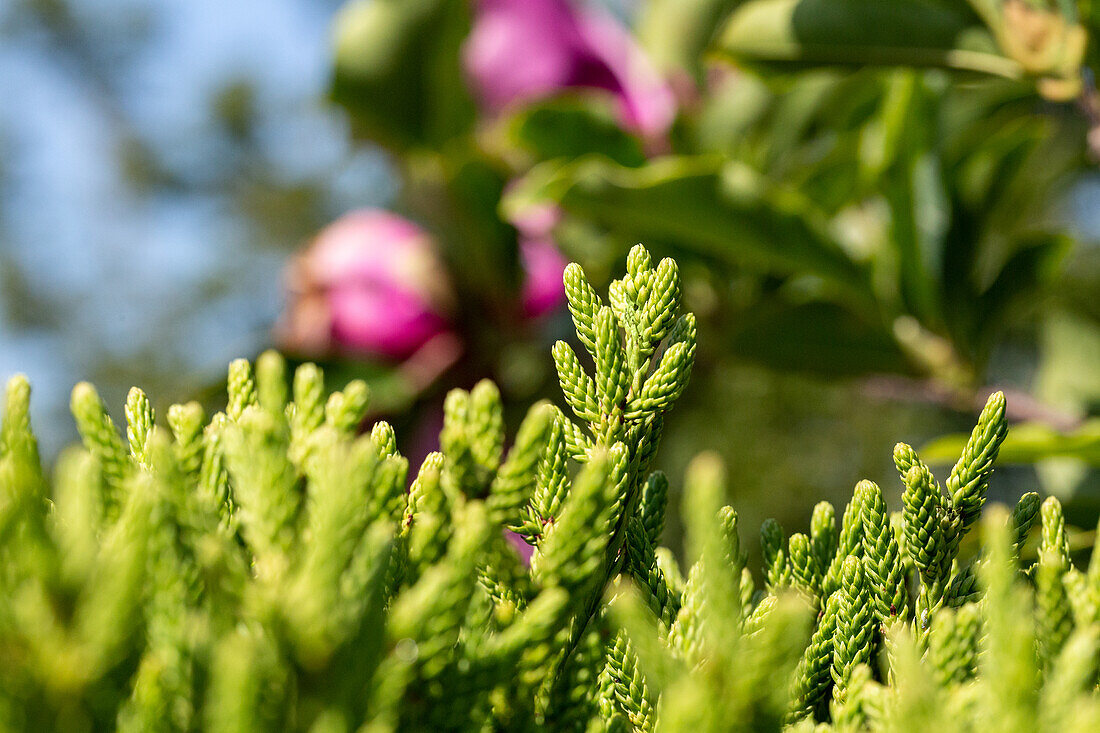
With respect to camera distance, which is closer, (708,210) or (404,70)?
(708,210)

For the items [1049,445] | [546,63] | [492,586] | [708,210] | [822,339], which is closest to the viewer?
[492,586]

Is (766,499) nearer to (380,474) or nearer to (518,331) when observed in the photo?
(518,331)

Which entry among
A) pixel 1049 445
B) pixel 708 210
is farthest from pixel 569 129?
pixel 1049 445

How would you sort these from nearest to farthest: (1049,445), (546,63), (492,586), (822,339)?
(492,586) < (1049,445) < (822,339) < (546,63)

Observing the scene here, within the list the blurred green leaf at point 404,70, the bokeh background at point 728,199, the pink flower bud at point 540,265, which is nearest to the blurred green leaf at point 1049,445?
the bokeh background at point 728,199

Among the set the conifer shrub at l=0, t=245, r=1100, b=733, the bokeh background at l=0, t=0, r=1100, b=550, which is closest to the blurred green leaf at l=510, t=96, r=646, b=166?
the bokeh background at l=0, t=0, r=1100, b=550

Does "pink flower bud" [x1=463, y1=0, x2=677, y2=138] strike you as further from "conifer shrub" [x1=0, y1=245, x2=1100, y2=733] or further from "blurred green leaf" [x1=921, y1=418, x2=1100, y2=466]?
"conifer shrub" [x1=0, y1=245, x2=1100, y2=733]

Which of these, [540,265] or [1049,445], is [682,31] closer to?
[540,265]

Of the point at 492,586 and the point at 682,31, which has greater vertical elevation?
the point at 682,31
